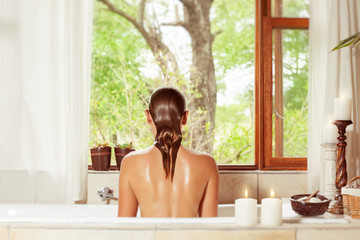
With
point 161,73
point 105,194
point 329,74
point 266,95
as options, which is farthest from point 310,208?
point 161,73

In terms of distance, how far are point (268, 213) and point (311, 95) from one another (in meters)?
1.57

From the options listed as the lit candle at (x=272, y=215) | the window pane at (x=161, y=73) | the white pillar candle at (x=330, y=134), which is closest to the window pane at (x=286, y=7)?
the window pane at (x=161, y=73)

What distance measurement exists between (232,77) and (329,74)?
178cm

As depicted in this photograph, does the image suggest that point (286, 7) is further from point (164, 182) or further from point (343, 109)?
point (164, 182)

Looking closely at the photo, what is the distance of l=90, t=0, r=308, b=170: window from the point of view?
313 centimetres

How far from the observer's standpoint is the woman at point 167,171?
5.77ft

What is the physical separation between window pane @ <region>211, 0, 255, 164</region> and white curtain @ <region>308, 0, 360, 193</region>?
1.29m

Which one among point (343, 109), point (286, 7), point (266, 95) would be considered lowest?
point (343, 109)

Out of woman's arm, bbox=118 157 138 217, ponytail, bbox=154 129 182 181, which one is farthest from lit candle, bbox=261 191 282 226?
woman's arm, bbox=118 157 138 217

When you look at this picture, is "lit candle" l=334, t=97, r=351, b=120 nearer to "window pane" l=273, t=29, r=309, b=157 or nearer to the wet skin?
the wet skin

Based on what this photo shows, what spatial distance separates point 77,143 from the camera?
8.70 ft

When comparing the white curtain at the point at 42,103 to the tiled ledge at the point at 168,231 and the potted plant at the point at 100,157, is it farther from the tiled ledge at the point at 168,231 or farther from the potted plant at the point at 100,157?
the tiled ledge at the point at 168,231

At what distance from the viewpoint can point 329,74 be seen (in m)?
2.67

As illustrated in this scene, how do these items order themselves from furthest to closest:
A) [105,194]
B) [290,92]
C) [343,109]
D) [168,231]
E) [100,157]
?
1. [290,92]
2. [100,157]
3. [105,194]
4. [343,109]
5. [168,231]
